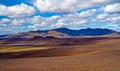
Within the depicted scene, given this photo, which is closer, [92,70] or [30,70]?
[92,70]

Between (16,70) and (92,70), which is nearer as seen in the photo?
(92,70)

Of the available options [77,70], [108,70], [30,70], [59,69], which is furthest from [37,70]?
[108,70]

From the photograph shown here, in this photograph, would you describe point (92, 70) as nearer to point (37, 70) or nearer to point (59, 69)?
point (59, 69)

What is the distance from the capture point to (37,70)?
21.3 meters

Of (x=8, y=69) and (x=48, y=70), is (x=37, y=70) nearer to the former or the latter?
(x=48, y=70)

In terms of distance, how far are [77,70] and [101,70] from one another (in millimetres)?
2117

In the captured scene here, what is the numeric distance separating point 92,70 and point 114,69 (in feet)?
6.63

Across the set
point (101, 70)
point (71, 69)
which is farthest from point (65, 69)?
point (101, 70)

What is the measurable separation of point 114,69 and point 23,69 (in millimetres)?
8532

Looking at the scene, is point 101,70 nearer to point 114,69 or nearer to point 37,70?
point 114,69

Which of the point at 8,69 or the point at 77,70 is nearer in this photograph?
the point at 77,70

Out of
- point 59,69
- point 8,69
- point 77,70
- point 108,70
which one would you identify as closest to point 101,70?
point 108,70

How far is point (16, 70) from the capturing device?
21672 mm

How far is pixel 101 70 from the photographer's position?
66.2 feet
